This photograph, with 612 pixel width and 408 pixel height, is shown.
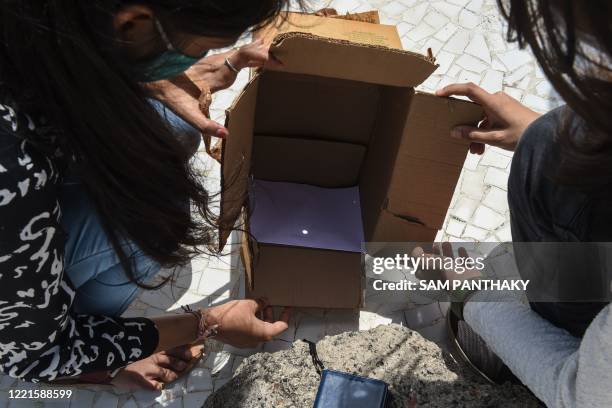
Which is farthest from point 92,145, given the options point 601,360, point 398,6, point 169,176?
point 398,6

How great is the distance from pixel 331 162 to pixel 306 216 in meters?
0.18

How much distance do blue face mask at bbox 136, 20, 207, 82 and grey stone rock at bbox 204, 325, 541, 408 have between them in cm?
78

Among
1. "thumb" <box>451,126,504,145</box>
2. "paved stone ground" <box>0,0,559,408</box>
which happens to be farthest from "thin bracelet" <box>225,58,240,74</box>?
"thumb" <box>451,126,504,145</box>

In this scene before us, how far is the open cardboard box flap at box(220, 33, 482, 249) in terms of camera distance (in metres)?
1.06

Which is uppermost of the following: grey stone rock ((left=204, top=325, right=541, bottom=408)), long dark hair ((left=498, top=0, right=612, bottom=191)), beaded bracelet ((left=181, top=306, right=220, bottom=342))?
long dark hair ((left=498, top=0, right=612, bottom=191))

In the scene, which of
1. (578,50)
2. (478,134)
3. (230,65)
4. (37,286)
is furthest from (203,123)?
(578,50)

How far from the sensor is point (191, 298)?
158 cm

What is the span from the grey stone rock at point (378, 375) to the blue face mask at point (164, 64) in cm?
78

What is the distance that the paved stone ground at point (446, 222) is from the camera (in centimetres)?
143

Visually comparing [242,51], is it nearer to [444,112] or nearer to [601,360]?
[444,112]

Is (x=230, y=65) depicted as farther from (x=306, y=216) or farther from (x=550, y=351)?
(x=550, y=351)

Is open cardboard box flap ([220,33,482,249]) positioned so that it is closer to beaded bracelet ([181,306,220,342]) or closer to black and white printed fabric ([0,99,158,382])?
beaded bracelet ([181,306,220,342])

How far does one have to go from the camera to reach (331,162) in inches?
64.9

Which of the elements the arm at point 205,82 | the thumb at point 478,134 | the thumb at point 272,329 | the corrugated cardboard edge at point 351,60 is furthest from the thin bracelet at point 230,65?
the thumb at point 272,329
